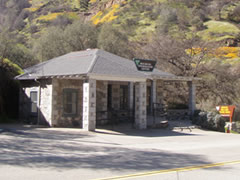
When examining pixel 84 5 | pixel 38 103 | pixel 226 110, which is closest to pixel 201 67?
pixel 226 110

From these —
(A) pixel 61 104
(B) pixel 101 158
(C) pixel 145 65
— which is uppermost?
(C) pixel 145 65

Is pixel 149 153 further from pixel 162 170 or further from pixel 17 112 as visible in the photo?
pixel 17 112

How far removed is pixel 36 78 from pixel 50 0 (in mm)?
100475

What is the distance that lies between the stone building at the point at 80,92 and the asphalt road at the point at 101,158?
271 centimetres

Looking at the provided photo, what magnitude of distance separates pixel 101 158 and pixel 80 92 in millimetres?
9349

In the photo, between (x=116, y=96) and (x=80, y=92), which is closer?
(x=80, y=92)

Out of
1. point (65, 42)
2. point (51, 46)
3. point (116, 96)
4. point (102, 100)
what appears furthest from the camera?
point (51, 46)

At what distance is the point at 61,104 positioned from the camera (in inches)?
704

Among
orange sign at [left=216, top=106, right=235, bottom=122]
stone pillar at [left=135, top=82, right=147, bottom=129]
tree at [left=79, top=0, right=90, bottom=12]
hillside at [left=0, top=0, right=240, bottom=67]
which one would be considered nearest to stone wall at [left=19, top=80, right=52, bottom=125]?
stone pillar at [left=135, top=82, right=147, bottom=129]

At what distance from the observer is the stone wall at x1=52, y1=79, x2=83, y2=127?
17578mm

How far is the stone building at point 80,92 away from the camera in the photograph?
15797 millimetres

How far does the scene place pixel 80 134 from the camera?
14.8 meters

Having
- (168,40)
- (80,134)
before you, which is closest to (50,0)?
(168,40)

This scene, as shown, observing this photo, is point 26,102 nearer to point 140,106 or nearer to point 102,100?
point 102,100
